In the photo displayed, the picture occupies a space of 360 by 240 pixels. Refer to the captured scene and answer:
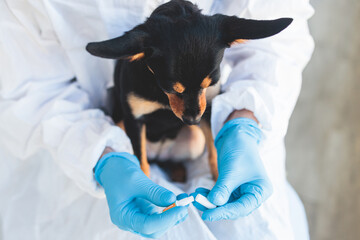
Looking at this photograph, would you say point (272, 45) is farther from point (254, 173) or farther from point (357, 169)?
point (357, 169)

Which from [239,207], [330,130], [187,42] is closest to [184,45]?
[187,42]

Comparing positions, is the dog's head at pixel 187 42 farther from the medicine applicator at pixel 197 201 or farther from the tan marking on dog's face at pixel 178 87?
the medicine applicator at pixel 197 201

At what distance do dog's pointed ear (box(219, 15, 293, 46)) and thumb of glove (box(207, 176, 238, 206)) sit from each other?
28cm

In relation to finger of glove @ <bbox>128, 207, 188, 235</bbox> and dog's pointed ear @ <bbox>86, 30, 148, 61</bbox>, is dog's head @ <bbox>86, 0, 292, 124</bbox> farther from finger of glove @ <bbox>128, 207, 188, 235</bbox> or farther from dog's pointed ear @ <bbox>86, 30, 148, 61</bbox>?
finger of glove @ <bbox>128, 207, 188, 235</bbox>

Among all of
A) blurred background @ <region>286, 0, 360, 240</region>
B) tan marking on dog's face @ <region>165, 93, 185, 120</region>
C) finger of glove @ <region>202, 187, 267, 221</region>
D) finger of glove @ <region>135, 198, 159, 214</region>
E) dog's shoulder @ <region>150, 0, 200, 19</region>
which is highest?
dog's shoulder @ <region>150, 0, 200, 19</region>

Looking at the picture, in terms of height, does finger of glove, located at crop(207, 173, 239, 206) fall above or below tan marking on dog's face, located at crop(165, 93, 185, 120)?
below

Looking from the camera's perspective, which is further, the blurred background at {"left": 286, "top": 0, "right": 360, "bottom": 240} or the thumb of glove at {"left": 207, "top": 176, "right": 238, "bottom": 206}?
the blurred background at {"left": 286, "top": 0, "right": 360, "bottom": 240}

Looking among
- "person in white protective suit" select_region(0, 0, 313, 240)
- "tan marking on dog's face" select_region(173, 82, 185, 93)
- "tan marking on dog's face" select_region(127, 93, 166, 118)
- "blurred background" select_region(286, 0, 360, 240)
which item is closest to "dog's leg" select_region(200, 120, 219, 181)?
"person in white protective suit" select_region(0, 0, 313, 240)

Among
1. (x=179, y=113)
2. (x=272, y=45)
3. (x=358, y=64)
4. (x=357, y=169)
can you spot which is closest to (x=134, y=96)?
(x=179, y=113)

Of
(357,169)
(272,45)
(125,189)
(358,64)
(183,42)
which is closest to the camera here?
(183,42)

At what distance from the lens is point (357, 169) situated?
1.49 meters

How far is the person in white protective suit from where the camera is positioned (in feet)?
2.64

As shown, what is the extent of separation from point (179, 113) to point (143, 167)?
25cm

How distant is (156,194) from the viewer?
0.70 m
